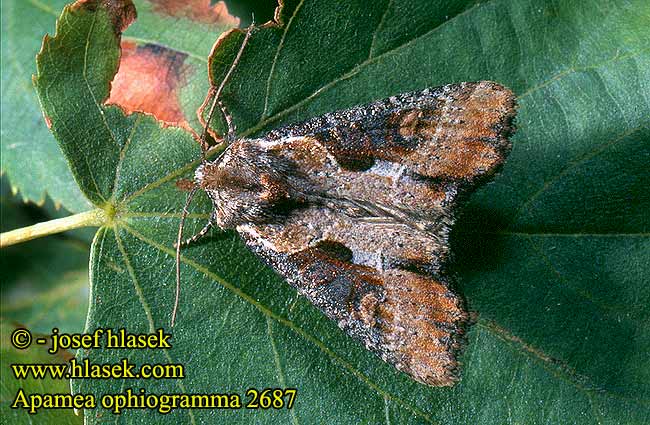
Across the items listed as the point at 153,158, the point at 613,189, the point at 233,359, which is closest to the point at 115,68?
the point at 153,158

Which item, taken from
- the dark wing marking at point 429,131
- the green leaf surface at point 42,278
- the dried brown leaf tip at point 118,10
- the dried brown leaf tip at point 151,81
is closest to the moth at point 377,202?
the dark wing marking at point 429,131

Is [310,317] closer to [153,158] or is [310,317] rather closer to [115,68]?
[153,158]

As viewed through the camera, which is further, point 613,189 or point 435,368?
point 613,189

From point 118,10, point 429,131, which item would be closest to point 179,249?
point 118,10

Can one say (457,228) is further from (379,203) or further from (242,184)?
(242,184)

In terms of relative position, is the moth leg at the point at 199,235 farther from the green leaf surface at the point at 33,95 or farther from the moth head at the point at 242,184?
the green leaf surface at the point at 33,95

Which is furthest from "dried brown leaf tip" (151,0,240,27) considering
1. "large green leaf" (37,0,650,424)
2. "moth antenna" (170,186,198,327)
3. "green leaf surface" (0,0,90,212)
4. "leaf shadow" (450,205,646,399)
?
"leaf shadow" (450,205,646,399)

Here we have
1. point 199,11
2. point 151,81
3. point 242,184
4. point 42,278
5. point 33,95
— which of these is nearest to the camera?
point 242,184

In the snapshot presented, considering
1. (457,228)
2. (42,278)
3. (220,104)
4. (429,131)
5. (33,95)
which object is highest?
(33,95)
